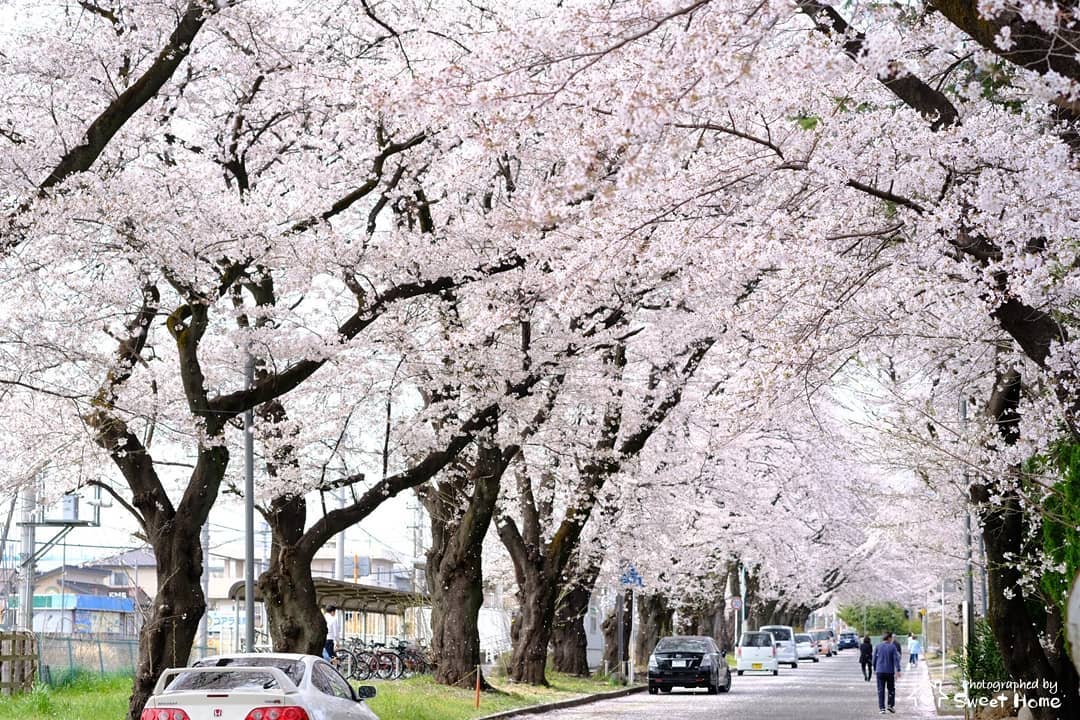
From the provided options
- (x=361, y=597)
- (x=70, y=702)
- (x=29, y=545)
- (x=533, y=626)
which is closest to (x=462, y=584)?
(x=533, y=626)

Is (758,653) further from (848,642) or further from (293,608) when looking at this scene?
(848,642)

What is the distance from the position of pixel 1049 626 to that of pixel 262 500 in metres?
12.2

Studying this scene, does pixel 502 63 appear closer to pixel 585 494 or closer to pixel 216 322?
pixel 216 322

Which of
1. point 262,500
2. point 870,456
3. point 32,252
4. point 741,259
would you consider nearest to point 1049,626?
point 870,456

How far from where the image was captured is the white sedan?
37.4ft

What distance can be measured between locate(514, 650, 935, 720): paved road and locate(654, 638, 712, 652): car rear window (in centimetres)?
120

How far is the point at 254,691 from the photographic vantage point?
11578mm

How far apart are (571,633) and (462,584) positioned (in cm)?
1203

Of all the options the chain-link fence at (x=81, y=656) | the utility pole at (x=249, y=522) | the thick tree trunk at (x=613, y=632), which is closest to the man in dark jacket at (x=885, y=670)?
the utility pole at (x=249, y=522)

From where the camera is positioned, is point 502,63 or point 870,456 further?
point 870,456

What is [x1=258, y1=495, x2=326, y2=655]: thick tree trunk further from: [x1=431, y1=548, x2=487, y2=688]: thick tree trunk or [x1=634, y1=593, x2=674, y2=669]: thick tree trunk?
[x1=634, y1=593, x2=674, y2=669]: thick tree trunk

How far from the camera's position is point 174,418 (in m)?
21.4

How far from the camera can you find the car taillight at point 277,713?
1139cm

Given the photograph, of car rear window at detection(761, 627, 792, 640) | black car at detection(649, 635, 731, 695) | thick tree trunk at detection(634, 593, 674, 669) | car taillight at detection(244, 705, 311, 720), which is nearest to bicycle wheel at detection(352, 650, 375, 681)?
black car at detection(649, 635, 731, 695)
